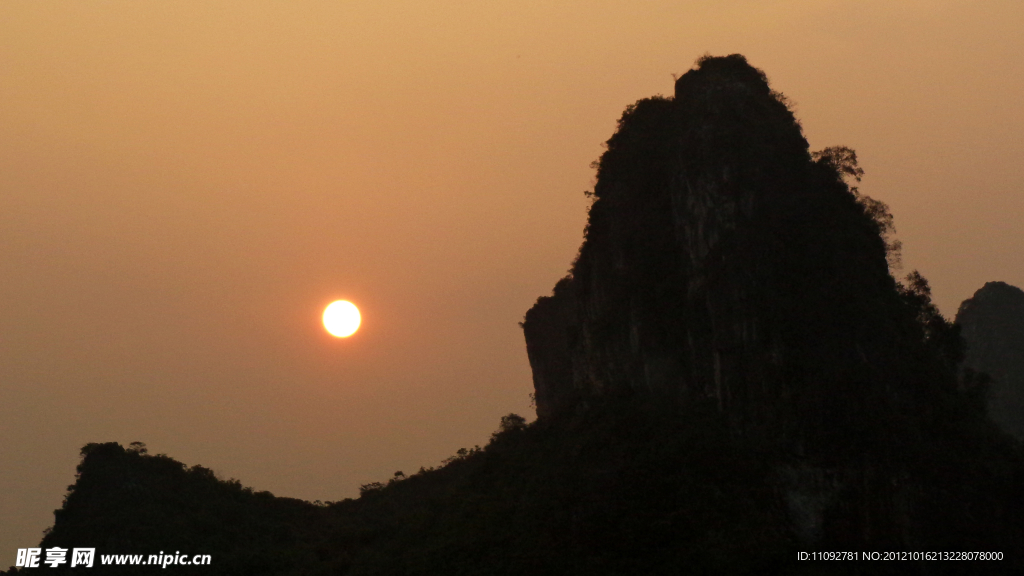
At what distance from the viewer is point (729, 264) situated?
4488cm

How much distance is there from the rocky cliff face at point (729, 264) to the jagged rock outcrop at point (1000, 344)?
3947 cm

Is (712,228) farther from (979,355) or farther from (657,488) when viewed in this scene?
(979,355)

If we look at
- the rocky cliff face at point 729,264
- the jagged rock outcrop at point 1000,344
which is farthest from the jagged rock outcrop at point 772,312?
the jagged rock outcrop at point 1000,344

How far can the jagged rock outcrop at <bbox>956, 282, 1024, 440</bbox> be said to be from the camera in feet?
272

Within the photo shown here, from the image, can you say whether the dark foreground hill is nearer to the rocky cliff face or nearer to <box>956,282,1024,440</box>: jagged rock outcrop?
the rocky cliff face

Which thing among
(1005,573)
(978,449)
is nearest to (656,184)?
(978,449)

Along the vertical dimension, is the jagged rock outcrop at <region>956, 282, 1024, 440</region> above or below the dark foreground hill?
above

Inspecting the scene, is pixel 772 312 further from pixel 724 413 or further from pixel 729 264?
pixel 724 413

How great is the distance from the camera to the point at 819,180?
151 ft

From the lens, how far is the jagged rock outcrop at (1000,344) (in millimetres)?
82875

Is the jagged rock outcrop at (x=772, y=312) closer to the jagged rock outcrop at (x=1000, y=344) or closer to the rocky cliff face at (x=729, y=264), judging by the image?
the rocky cliff face at (x=729, y=264)

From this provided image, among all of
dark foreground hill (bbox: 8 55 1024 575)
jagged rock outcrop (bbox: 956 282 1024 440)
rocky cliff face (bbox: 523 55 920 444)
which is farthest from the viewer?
jagged rock outcrop (bbox: 956 282 1024 440)

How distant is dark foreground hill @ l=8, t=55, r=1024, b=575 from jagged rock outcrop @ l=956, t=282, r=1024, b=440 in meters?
36.3

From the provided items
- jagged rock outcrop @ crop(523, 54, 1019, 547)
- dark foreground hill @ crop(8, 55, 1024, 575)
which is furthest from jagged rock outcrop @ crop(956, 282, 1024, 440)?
jagged rock outcrop @ crop(523, 54, 1019, 547)
